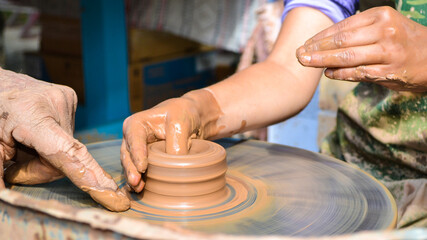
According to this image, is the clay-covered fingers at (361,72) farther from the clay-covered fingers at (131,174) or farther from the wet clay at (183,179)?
the clay-covered fingers at (131,174)

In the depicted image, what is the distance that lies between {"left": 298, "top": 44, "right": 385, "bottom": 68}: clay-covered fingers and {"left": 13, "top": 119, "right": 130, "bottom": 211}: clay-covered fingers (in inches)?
20.7

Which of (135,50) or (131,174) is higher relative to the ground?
(131,174)

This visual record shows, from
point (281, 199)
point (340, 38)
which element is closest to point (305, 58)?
point (340, 38)

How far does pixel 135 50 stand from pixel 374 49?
3.02 meters

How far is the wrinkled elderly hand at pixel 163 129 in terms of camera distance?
47.0 inches

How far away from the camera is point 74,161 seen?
1.09 metres

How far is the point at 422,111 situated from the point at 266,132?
179 centimetres

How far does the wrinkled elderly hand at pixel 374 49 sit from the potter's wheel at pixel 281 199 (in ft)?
1.00

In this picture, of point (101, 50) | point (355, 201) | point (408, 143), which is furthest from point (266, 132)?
point (355, 201)

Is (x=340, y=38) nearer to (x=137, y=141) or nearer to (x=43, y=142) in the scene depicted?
(x=137, y=141)

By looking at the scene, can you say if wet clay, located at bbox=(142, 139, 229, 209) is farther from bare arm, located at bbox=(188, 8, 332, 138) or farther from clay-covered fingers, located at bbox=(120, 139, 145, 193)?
bare arm, located at bbox=(188, 8, 332, 138)

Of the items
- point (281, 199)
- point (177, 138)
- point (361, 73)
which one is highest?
point (361, 73)

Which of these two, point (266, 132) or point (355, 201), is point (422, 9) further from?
point (266, 132)

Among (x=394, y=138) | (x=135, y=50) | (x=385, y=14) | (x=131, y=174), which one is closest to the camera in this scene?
(x=385, y=14)
